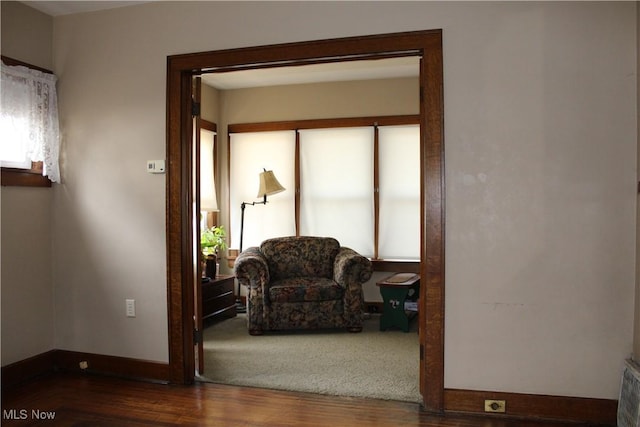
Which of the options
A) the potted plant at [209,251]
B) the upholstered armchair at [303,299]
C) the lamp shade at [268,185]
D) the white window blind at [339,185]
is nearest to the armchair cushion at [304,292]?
the upholstered armchair at [303,299]

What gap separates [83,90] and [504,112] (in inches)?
108

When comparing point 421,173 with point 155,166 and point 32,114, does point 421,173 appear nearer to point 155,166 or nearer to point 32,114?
point 155,166

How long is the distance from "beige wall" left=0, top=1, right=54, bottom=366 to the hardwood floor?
0.33m

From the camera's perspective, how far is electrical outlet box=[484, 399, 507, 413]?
2654mm

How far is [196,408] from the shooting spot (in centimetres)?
282

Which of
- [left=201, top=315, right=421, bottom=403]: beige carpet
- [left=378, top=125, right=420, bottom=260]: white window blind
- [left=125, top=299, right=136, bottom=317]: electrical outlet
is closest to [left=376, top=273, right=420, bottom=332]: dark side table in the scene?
Answer: [left=201, top=315, right=421, bottom=403]: beige carpet

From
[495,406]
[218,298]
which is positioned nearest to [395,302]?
[218,298]

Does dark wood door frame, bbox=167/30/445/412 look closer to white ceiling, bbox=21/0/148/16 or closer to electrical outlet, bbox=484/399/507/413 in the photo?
electrical outlet, bbox=484/399/507/413

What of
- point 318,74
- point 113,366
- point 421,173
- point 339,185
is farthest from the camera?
point 339,185

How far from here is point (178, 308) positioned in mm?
3180

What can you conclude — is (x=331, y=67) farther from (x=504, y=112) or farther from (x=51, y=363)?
(x=51, y=363)

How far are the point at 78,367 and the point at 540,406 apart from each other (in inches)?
117

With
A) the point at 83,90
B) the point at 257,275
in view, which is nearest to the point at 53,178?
the point at 83,90

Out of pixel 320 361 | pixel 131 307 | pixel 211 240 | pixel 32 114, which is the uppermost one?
pixel 32 114
